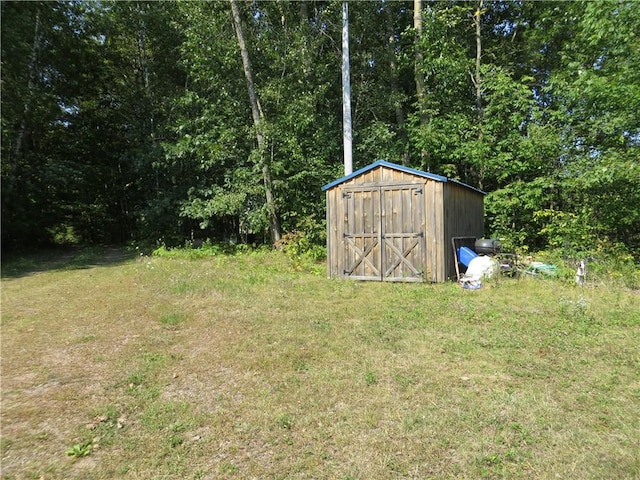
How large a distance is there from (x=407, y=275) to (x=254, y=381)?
236 inches

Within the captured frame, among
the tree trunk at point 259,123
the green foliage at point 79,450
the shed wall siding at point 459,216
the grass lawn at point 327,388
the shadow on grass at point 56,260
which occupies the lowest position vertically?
the green foliage at point 79,450

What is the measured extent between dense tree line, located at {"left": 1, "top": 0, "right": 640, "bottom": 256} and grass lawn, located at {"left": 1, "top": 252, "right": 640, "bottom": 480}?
6.07 metres

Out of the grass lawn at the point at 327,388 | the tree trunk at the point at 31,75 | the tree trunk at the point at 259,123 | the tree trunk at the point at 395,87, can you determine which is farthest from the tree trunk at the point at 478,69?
the tree trunk at the point at 31,75

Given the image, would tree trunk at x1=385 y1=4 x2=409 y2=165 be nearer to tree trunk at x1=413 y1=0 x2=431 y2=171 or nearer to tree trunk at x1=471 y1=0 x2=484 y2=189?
tree trunk at x1=413 y1=0 x2=431 y2=171

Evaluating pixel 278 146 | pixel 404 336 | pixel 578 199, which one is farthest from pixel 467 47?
pixel 404 336

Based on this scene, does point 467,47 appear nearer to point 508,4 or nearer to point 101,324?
point 508,4

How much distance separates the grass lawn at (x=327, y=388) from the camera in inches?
103

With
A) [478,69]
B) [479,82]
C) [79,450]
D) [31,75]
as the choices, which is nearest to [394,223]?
[79,450]

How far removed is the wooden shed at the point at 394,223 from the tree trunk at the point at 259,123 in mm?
4389

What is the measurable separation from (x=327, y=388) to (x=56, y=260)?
574 inches

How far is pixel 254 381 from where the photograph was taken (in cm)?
390

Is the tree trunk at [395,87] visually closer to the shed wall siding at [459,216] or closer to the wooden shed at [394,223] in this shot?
the shed wall siding at [459,216]

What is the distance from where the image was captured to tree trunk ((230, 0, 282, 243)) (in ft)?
45.1

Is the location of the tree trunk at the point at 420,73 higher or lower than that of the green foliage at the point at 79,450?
higher
